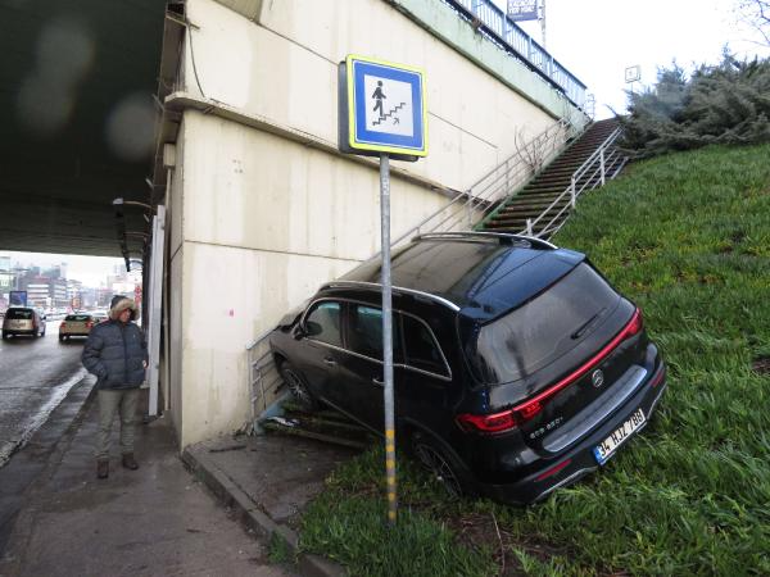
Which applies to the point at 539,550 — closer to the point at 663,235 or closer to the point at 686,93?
the point at 663,235

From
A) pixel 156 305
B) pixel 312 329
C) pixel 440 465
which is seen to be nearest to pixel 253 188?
pixel 312 329

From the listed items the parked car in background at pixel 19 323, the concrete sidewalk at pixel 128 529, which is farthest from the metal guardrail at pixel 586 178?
the parked car in background at pixel 19 323

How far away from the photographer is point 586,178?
12.6 metres

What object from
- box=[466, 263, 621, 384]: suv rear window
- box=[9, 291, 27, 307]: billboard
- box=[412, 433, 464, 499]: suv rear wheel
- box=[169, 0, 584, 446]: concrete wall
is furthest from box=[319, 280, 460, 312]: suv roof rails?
box=[9, 291, 27, 307]: billboard

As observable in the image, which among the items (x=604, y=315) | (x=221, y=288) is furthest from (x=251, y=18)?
(x=604, y=315)

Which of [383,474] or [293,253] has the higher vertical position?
[293,253]

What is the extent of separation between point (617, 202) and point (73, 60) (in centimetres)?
1052

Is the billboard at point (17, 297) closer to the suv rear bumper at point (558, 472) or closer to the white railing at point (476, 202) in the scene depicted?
the white railing at point (476, 202)

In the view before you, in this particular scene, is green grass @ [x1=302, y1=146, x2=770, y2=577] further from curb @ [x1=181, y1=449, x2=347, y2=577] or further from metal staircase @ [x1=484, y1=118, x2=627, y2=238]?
metal staircase @ [x1=484, y1=118, x2=627, y2=238]

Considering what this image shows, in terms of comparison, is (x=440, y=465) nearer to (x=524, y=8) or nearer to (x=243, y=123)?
(x=243, y=123)

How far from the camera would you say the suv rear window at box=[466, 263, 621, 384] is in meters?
3.37

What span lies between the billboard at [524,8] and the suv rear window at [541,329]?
1999 cm

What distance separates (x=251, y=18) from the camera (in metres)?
6.70

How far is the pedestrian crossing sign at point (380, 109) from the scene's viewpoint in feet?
11.0
